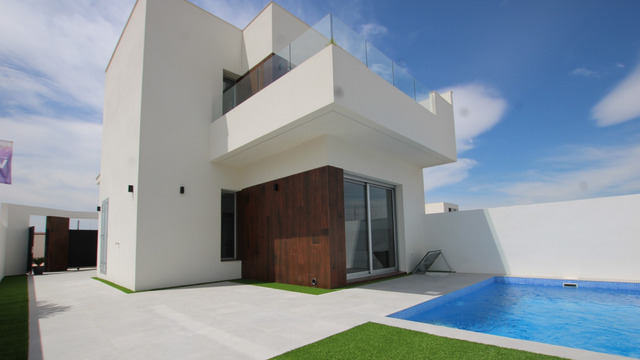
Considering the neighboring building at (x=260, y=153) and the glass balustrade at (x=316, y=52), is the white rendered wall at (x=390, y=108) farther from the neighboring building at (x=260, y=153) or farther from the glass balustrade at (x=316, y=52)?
the glass balustrade at (x=316, y=52)

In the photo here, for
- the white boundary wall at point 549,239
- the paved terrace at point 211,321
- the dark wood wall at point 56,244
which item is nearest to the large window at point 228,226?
the paved terrace at point 211,321

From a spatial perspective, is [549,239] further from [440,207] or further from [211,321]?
[440,207]

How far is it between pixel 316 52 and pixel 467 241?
7.02m

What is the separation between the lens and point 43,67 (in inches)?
344

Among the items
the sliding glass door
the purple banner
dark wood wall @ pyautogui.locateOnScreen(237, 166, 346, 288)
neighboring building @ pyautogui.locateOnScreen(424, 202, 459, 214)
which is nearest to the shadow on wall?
the sliding glass door

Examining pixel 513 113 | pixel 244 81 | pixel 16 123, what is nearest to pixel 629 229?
pixel 513 113

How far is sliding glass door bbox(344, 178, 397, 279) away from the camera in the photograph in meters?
7.39

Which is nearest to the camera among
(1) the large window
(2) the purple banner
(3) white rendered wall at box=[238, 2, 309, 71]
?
(3) white rendered wall at box=[238, 2, 309, 71]

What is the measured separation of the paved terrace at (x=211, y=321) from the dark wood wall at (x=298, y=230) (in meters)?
0.82

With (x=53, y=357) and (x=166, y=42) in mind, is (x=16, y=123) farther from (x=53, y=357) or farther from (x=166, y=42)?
(x=53, y=357)

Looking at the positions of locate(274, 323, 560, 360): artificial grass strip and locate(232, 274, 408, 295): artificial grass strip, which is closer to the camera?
locate(274, 323, 560, 360): artificial grass strip

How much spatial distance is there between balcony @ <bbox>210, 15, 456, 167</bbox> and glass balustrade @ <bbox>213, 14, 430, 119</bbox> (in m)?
0.02

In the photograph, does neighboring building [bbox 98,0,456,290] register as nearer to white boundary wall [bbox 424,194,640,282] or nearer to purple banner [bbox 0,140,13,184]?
white boundary wall [bbox 424,194,640,282]

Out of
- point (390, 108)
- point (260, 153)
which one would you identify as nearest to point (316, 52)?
point (390, 108)
